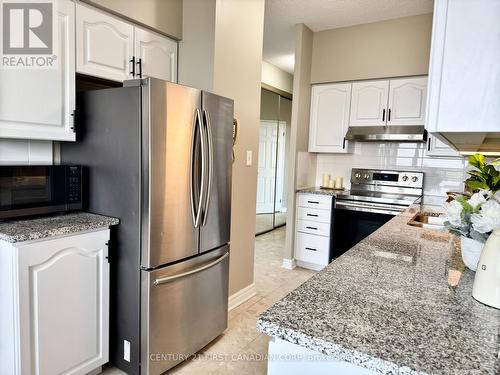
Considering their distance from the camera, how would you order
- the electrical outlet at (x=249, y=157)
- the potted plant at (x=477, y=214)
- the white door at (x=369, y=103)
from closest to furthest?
the potted plant at (x=477, y=214), the electrical outlet at (x=249, y=157), the white door at (x=369, y=103)

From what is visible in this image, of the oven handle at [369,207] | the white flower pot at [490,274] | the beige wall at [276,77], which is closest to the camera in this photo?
the white flower pot at [490,274]

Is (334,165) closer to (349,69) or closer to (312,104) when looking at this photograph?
(312,104)

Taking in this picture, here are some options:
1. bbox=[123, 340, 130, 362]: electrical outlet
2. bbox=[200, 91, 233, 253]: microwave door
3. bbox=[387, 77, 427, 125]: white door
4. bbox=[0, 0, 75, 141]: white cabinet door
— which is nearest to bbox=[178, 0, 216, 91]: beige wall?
bbox=[200, 91, 233, 253]: microwave door

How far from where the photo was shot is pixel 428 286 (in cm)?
102

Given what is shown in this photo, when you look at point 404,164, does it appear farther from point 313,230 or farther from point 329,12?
point 329,12

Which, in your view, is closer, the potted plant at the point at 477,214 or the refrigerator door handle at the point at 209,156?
the potted plant at the point at 477,214

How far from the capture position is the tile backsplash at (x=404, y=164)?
3.50 meters

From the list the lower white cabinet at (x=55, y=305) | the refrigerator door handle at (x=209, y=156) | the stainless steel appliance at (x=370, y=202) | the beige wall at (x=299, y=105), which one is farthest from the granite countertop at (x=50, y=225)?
the stainless steel appliance at (x=370, y=202)

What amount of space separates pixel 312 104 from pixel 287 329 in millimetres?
3591

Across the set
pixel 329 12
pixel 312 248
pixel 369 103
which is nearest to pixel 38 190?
pixel 312 248

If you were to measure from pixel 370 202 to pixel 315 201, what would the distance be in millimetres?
586

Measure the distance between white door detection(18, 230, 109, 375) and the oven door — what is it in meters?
2.47

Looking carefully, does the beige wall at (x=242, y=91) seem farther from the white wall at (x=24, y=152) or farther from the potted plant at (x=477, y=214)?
the potted plant at (x=477, y=214)

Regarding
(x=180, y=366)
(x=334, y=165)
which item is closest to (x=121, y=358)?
(x=180, y=366)
